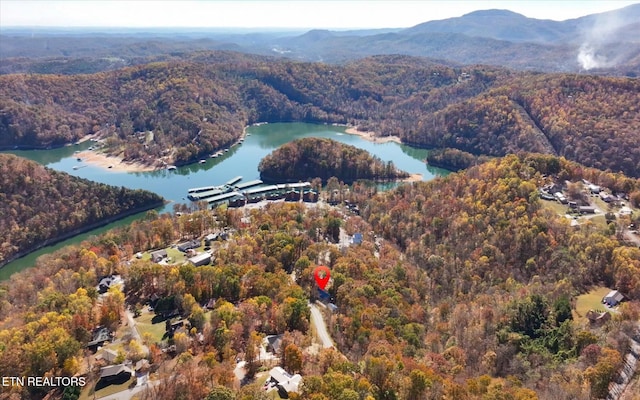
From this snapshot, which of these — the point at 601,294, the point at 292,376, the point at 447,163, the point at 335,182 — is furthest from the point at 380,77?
the point at 292,376

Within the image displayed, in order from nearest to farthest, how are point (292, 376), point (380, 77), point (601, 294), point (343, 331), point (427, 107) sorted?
point (292, 376) → point (343, 331) → point (601, 294) → point (427, 107) → point (380, 77)

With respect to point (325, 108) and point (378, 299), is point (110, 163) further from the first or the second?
point (378, 299)

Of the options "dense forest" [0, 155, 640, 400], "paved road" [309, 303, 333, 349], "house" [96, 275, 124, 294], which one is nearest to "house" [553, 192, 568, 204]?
"dense forest" [0, 155, 640, 400]

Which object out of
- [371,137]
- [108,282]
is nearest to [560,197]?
[108,282]

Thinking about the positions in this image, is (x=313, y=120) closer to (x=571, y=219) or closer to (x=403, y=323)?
(x=571, y=219)

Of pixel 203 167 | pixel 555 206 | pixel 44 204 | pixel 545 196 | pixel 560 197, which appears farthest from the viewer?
pixel 203 167
